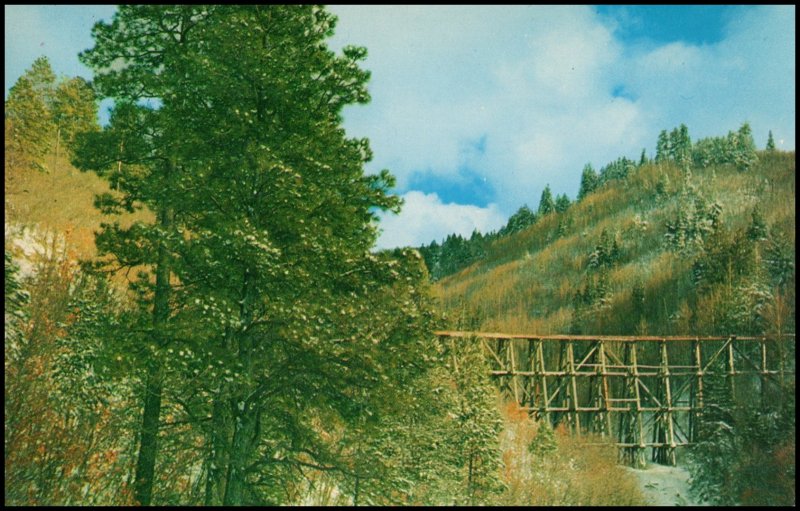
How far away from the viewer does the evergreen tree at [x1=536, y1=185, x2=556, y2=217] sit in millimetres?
115631

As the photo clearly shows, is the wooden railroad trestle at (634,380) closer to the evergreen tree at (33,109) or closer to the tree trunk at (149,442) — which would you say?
the tree trunk at (149,442)

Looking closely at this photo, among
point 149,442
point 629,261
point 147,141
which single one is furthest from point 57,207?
point 629,261

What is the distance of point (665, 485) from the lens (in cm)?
2750

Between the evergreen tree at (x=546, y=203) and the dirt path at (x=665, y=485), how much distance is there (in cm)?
8851

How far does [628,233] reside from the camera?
3369 inches

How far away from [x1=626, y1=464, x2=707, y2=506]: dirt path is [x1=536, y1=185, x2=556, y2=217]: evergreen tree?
88.5 m

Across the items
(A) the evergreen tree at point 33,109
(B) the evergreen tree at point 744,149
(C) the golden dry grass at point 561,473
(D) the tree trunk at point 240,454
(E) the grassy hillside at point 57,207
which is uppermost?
(B) the evergreen tree at point 744,149

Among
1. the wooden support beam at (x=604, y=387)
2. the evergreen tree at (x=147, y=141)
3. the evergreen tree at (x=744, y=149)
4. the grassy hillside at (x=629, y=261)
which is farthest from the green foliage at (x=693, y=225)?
the evergreen tree at (x=147, y=141)

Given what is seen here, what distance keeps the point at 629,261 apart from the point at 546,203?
41019 mm

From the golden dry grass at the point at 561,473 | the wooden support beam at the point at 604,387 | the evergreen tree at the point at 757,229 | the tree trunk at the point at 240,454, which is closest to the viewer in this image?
the tree trunk at the point at 240,454

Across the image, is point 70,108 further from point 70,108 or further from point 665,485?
point 665,485

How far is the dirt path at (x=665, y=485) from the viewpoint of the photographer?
25156 millimetres

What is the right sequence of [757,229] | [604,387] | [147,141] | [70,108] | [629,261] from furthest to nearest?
[629,261], [757,229], [70,108], [604,387], [147,141]

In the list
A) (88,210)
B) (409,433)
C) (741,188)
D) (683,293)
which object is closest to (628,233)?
(741,188)
